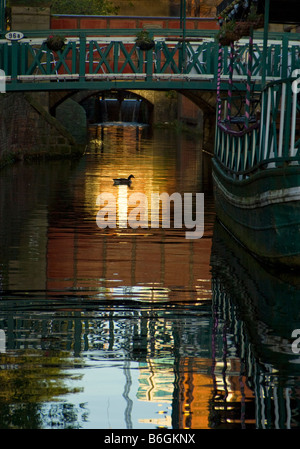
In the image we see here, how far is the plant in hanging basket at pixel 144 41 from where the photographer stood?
25.8 meters

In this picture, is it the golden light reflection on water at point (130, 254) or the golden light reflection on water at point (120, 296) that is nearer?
the golden light reflection on water at point (120, 296)

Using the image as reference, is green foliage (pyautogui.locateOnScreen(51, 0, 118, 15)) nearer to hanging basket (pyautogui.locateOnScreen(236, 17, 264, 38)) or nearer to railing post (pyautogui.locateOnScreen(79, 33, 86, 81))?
railing post (pyautogui.locateOnScreen(79, 33, 86, 81))

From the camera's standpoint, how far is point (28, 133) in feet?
104

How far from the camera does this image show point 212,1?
57125 millimetres

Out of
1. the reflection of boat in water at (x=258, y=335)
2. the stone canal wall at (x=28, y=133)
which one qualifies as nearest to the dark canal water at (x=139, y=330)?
the reflection of boat in water at (x=258, y=335)

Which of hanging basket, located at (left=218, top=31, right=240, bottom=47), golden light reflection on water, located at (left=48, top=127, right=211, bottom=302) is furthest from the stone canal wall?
hanging basket, located at (left=218, top=31, right=240, bottom=47)

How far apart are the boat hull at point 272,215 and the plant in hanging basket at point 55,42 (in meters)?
13.1

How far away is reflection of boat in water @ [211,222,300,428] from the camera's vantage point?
6.36m

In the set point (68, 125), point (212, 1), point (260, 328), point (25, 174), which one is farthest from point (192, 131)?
point (260, 328)

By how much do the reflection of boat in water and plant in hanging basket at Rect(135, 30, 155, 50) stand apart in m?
13.4

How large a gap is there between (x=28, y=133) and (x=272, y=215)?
2102 centimetres

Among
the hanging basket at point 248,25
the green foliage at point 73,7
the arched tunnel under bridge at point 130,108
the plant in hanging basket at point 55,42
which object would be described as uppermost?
the green foliage at point 73,7

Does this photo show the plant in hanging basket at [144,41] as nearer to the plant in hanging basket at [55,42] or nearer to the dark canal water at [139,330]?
the plant in hanging basket at [55,42]

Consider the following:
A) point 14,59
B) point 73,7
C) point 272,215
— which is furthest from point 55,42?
point 73,7
